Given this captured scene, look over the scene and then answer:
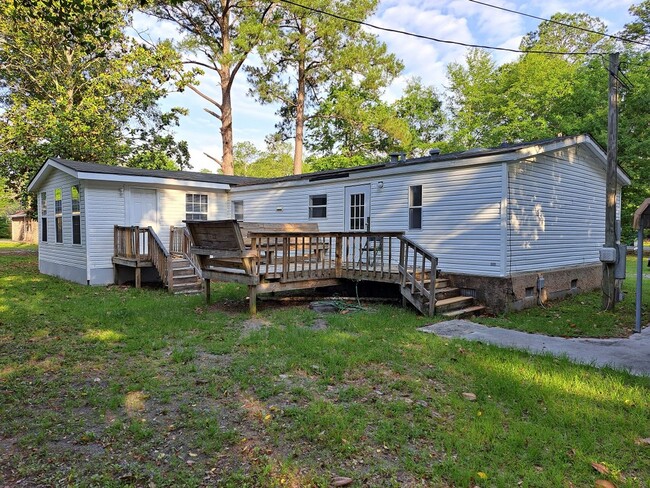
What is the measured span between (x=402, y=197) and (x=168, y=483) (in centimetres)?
829

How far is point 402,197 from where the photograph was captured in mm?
9922

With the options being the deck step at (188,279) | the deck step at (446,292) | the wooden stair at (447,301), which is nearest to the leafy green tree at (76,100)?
the deck step at (188,279)

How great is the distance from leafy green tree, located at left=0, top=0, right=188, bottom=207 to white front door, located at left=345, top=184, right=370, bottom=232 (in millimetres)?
12595

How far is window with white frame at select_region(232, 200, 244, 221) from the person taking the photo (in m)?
14.7

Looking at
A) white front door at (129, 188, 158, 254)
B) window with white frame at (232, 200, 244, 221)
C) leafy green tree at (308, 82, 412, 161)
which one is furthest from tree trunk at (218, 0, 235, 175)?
white front door at (129, 188, 158, 254)

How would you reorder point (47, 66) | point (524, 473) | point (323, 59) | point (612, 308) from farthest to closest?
1. point (323, 59)
2. point (47, 66)
3. point (612, 308)
4. point (524, 473)

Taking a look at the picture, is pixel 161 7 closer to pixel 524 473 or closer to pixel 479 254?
pixel 479 254

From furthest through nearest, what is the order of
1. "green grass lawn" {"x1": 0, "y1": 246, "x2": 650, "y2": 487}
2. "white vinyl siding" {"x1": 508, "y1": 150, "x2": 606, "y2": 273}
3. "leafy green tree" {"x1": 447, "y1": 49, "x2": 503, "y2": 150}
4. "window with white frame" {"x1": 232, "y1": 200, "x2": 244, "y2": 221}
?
"leafy green tree" {"x1": 447, "y1": 49, "x2": 503, "y2": 150}, "window with white frame" {"x1": 232, "y1": 200, "x2": 244, "y2": 221}, "white vinyl siding" {"x1": 508, "y1": 150, "x2": 606, "y2": 273}, "green grass lawn" {"x1": 0, "y1": 246, "x2": 650, "y2": 487}

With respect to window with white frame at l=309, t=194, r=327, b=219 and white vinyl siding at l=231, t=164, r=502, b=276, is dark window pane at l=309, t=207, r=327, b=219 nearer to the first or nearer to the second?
window with white frame at l=309, t=194, r=327, b=219

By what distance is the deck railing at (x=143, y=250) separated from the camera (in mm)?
10398

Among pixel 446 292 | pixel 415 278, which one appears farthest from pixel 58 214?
pixel 446 292

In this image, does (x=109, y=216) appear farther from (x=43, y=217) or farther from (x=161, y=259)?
(x=43, y=217)

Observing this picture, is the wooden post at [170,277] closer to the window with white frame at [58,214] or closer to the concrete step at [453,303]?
the window with white frame at [58,214]

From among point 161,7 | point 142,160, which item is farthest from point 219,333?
point 161,7
